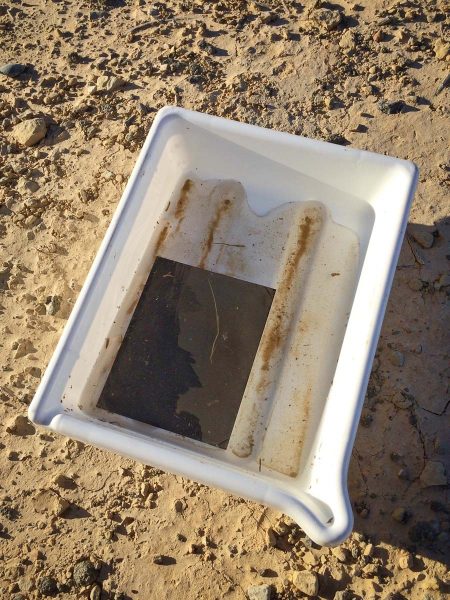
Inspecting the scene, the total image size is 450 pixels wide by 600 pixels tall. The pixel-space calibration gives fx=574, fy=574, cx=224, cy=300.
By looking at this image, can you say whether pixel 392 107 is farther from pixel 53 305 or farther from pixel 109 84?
pixel 53 305

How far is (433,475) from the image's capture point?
184cm

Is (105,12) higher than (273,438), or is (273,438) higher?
(105,12)

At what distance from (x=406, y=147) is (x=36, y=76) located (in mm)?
1632

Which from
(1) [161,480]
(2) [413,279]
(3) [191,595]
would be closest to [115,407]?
(1) [161,480]

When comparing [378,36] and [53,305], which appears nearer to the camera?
[53,305]

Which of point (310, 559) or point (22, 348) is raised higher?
point (22, 348)

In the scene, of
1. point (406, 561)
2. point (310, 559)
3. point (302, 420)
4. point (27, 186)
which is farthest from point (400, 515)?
point (27, 186)

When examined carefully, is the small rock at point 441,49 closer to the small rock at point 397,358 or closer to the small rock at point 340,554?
the small rock at point 397,358

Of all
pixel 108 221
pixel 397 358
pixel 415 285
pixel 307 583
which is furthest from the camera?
pixel 108 221

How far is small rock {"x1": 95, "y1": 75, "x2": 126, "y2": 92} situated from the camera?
8.12 ft

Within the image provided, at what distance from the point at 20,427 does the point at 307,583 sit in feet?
3.52

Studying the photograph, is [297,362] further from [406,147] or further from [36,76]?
[36,76]

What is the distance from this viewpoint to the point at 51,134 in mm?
2428

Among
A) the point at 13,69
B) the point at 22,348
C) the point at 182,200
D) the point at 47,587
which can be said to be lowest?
the point at 47,587
